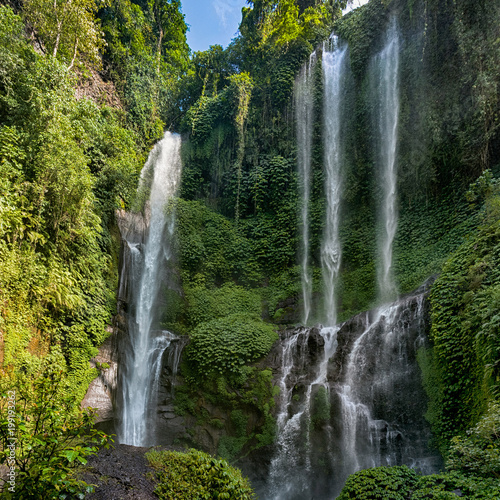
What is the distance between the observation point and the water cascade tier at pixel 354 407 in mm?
8172

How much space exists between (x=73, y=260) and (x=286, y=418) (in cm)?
742

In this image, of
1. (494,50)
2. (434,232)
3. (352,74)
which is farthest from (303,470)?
(352,74)

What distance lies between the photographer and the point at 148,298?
1431 cm

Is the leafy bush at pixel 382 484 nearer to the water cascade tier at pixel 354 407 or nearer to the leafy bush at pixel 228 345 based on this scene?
the water cascade tier at pixel 354 407

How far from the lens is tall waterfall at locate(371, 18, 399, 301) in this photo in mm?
14727

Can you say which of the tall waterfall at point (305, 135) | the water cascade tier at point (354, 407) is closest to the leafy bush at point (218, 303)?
the tall waterfall at point (305, 135)

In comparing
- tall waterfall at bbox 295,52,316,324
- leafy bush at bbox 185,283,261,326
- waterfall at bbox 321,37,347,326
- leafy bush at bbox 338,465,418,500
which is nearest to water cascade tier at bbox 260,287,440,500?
leafy bush at bbox 338,465,418,500

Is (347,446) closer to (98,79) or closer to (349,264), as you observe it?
(349,264)

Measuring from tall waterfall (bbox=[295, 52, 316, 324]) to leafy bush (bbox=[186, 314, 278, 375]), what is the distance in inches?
188

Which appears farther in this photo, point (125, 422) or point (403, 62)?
point (403, 62)

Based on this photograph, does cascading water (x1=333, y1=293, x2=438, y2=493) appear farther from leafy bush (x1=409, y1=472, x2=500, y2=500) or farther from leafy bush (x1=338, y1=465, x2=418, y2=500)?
leafy bush (x1=409, y1=472, x2=500, y2=500)

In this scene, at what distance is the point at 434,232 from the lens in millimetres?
13219

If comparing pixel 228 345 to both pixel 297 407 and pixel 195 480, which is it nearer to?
pixel 297 407

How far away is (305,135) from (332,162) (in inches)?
91.1
